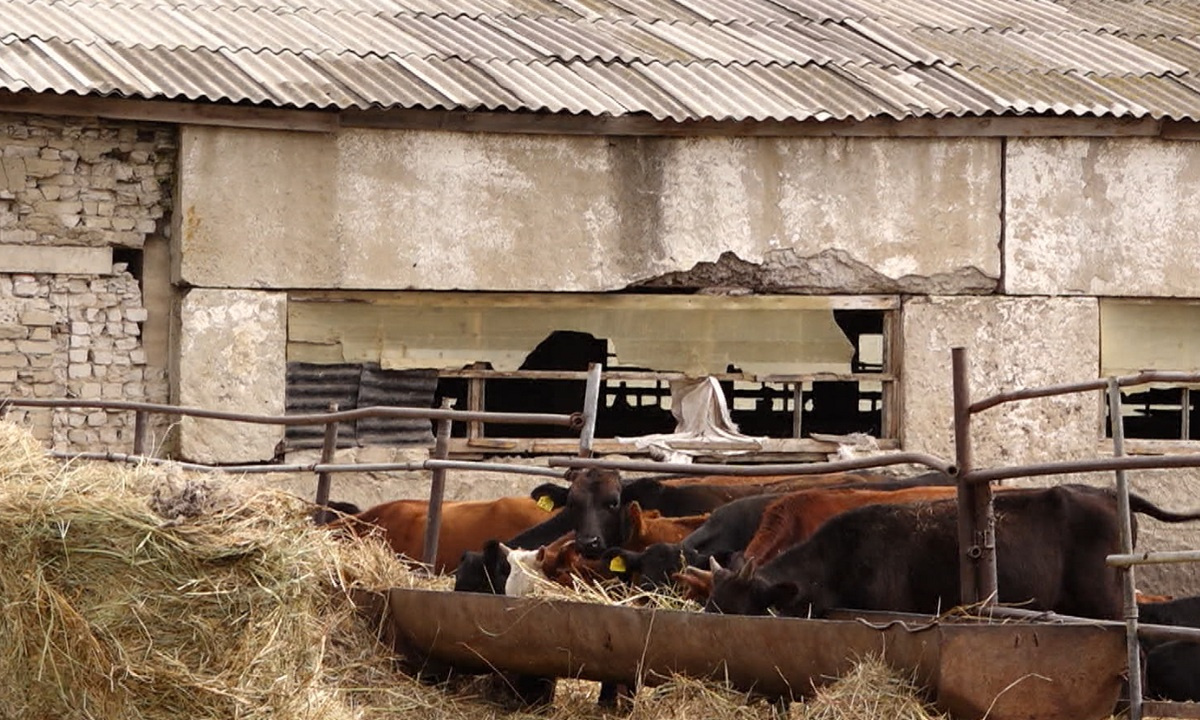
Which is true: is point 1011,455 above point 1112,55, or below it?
below

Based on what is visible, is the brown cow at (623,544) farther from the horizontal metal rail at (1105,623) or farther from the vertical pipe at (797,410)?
A: the vertical pipe at (797,410)

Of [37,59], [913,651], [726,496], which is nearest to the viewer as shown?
[913,651]

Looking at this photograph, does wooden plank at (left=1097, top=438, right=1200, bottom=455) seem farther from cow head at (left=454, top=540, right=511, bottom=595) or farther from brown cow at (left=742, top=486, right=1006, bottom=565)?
cow head at (left=454, top=540, right=511, bottom=595)

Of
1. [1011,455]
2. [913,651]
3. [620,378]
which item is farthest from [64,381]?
[913,651]

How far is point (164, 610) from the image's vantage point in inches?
259

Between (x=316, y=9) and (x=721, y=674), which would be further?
(x=316, y=9)

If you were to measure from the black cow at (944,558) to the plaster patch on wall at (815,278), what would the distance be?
5.54 meters

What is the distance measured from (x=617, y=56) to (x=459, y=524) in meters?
4.90

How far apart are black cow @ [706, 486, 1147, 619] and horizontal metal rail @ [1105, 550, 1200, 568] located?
1197 millimetres

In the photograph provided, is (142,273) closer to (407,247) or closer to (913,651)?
(407,247)

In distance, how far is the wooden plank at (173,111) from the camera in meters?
12.2

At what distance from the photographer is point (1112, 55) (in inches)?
589

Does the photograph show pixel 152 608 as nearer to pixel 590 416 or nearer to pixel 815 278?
pixel 590 416

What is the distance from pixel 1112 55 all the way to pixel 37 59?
813 centimetres
